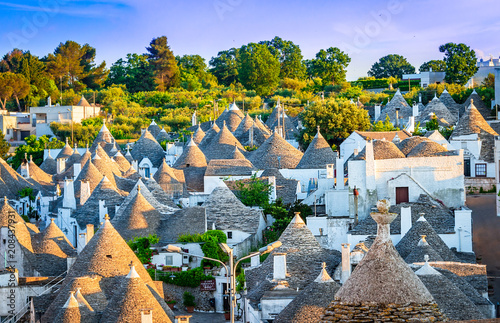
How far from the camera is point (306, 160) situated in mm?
49438

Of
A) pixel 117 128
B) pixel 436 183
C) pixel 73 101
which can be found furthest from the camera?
pixel 73 101

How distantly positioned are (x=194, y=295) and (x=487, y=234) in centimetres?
1239

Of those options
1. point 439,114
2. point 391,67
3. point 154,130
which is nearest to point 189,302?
point 439,114

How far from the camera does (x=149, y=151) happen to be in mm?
61000

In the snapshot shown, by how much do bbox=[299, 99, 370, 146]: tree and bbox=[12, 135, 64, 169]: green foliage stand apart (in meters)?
24.4

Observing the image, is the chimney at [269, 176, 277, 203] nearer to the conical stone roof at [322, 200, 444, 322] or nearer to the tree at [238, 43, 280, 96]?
the conical stone roof at [322, 200, 444, 322]

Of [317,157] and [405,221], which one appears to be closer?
[405,221]

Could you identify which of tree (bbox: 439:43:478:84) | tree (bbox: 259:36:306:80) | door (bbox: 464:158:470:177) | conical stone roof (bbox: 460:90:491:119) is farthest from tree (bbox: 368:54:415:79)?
door (bbox: 464:158:470:177)

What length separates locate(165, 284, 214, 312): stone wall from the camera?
110 feet

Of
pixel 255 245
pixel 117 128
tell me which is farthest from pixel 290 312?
pixel 117 128

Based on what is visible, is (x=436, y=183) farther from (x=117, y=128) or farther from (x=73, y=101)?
(x=73, y=101)

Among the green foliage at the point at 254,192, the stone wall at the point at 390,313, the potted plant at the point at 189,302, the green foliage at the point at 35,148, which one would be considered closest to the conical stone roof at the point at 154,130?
the green foliage at the point at 35,148

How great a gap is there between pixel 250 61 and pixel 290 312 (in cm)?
7757

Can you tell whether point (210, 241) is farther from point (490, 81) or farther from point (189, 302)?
point (490, 81)
